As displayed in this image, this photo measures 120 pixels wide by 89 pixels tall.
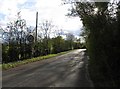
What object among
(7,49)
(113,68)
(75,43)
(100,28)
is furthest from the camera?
(75,43)

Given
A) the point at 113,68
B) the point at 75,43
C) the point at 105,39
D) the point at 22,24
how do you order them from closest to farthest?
1. the point at 113,68
2. the point at 105,39
3. the point at 22,24
4. the point at 75,43

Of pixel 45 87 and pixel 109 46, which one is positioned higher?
pixel 109 46

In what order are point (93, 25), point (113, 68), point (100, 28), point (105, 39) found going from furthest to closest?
point (93, 25) < point (100, 28) < point (105, 39) < point (113, 68)

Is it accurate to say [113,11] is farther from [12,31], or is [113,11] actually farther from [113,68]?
[12,31]

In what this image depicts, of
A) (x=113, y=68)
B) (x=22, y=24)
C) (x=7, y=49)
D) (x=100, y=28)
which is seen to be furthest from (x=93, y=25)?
(x=22, y=24)

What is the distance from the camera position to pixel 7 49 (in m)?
49.4

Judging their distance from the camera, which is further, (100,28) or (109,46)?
(100,28)

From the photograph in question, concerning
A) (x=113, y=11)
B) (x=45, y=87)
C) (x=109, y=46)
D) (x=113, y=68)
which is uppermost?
(x=113, y=11)

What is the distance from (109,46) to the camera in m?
14.9

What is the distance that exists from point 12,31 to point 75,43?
9710 centimetres

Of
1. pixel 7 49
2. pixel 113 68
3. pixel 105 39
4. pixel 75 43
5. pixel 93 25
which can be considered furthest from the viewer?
pixel 75 43

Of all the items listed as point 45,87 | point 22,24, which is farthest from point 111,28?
point 22,24

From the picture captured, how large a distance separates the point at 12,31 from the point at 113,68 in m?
39.5

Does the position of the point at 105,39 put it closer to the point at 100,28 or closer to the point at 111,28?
the point at 111,28
